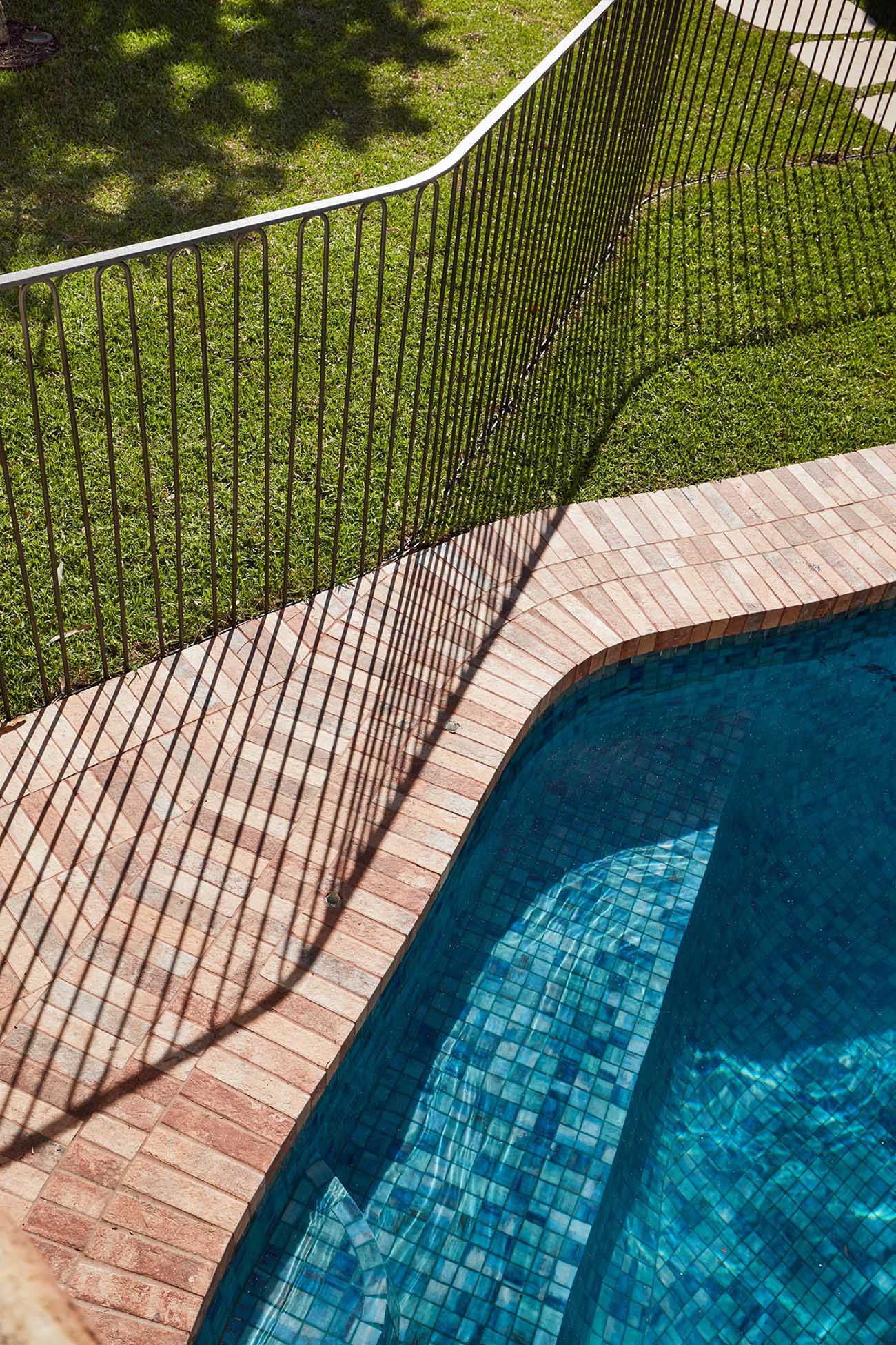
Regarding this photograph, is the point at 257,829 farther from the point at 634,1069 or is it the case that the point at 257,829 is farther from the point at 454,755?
the point at 634,1069

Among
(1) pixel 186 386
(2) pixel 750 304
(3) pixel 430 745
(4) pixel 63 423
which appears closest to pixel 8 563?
(4) pixel 63 423

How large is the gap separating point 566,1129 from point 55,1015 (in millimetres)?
1479

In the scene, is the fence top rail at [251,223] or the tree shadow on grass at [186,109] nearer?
the fence top rail at [251,223]

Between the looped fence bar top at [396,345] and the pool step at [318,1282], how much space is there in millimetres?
1684

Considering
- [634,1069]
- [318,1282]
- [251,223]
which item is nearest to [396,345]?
[251,223]

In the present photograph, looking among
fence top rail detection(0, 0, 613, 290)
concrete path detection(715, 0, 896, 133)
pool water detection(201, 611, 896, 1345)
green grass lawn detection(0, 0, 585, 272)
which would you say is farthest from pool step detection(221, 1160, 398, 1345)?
concrete path detection(715, 0, 896, 133)

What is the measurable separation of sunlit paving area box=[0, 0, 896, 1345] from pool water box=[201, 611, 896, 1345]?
0.05 ft

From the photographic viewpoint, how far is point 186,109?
7438mm

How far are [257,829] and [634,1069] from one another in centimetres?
135

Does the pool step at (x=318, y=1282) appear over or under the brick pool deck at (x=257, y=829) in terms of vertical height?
under

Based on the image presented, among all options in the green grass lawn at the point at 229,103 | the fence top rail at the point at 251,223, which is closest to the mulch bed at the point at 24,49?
the green grass lawn at the point at 229,103

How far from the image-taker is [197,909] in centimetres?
362

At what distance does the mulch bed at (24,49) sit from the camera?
7602 millimetres

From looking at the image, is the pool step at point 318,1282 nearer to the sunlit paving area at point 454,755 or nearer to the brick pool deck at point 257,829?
the sunlit paving area at point 454,755
